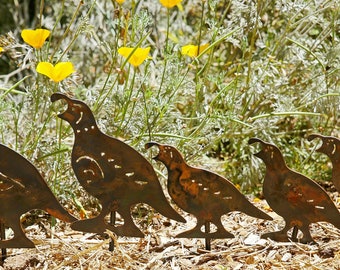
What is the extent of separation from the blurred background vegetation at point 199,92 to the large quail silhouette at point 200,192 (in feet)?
0.81

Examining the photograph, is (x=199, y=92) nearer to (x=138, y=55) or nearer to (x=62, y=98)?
(x=138, y=55)

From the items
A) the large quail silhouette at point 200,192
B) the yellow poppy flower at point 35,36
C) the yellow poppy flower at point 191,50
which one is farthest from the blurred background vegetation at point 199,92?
the large quail silhouette at point 200,192

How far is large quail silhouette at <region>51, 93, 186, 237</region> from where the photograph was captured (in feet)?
6.39

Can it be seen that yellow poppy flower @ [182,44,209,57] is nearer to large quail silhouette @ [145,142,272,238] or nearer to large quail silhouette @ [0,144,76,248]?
large quail silhouette @ [145,142,272,238]

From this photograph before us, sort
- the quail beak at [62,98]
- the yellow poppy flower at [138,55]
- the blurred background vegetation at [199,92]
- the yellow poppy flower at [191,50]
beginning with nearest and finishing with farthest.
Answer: the quail beak at [62,98] < the yellow poppy flower at [138,55] < the yellow poppy flower at [191,50] < the blurred background vegetation at [199,92]

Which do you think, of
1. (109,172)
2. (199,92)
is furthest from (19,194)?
(199,92)

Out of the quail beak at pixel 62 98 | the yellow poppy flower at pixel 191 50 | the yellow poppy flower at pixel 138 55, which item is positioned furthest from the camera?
the yellow poppy flower at pixel 191 50

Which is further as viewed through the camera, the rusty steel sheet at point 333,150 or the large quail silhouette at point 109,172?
the rusty steel sheet at point 333,150

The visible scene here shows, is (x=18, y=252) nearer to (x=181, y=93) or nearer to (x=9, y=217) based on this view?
(x=9, y=217)

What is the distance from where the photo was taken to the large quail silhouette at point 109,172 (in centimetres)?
195

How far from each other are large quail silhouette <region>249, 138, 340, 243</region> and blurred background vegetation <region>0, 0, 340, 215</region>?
0.30 metres

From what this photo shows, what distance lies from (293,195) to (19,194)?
2.57 feet

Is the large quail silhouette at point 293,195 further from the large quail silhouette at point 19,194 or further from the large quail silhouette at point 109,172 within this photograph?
the large quail silhouette at point 19,194

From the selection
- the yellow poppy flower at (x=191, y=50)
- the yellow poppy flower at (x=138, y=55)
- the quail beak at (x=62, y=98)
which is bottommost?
the quail beak at (x=62, y=98)
